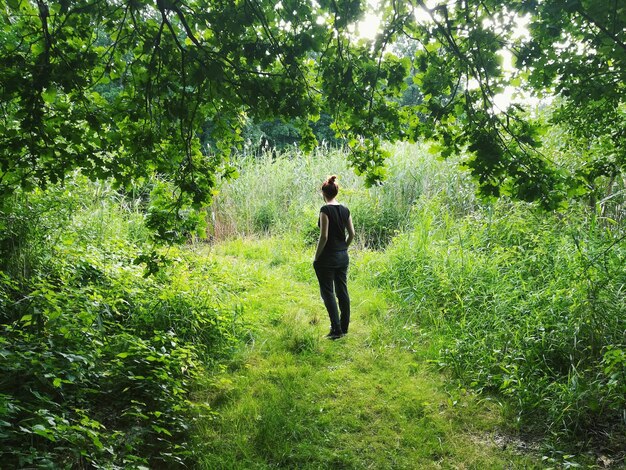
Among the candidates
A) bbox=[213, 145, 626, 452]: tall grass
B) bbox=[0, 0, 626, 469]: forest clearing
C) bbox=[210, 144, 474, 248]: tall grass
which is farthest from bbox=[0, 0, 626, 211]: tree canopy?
bbox=[210, 144, 474, 248]: tall grass

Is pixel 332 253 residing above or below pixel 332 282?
above

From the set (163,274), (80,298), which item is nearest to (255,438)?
(80,298)

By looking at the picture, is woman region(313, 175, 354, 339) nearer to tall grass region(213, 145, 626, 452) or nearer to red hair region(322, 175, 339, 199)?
red hair region(322, 175, 339, 199)

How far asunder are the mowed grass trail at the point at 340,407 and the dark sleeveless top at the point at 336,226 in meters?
1.03

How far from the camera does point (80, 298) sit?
3.53 meters

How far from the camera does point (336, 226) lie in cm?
486

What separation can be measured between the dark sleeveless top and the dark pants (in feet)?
0.30

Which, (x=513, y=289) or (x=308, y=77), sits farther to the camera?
(x=513, y=289)

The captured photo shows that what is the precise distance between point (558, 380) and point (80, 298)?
392 cm

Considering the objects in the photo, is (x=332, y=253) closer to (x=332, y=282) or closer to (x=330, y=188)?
(x=332, y=282)

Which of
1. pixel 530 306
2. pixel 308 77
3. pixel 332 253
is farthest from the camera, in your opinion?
pixel 332 253

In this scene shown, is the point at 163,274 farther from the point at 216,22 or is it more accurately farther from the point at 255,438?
the point at 216,22

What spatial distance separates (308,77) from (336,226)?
2.10 m

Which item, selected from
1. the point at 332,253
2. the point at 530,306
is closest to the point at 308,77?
the point at 332,253
